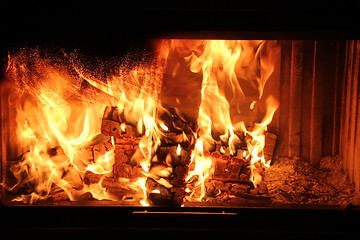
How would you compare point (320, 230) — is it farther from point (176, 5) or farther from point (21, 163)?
point (21, 163)

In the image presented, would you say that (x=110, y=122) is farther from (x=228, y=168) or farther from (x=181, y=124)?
(x=228, y=168)

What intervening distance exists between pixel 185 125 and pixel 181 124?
18 millimetres

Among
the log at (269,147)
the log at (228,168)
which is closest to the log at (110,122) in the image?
the log at (228,168)

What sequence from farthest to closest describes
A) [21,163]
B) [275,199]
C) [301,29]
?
[21,163], [275,199], [301,29]

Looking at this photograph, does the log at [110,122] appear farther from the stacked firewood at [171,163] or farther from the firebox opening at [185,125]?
the stacked firewood at [171,163]

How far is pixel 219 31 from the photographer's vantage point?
3.86 ft

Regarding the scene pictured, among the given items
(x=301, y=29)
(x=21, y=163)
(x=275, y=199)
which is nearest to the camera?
(x=301, y=29)

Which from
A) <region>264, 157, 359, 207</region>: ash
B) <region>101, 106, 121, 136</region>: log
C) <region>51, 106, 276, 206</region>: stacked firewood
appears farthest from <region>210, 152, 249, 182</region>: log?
<region>101, 106, 121, 136</region>: log

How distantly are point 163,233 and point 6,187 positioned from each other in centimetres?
72

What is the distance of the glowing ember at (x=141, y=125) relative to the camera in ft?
4.59

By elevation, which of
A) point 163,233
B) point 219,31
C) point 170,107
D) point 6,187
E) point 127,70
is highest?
point 219,31

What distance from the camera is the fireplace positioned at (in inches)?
54.3

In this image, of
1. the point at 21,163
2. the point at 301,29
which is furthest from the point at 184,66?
the point at 21,163

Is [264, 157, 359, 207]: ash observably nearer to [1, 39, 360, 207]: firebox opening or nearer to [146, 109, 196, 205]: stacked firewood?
A: [1, 39, 360, 207]: firebox opening
